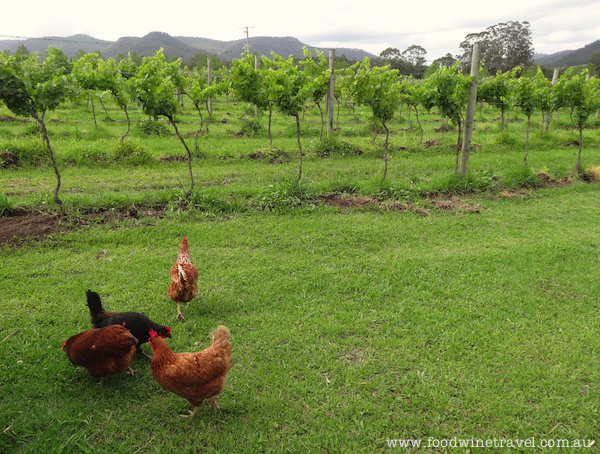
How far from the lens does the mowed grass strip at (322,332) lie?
2982 mm

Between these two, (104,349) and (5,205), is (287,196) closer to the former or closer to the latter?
(104,349)

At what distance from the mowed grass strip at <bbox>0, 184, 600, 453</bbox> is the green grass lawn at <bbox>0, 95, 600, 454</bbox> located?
0.02 m

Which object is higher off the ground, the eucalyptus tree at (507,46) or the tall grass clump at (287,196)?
the eucalyptus tree at (507,46)

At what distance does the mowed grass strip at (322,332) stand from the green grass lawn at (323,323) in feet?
0.06

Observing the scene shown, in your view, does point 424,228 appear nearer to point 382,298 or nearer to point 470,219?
point 470,219

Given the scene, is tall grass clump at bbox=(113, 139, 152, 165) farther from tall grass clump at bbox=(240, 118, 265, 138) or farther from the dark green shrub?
tall grass clump at bbox=(240, 118, 265, 138)

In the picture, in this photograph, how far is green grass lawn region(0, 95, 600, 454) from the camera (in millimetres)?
2986

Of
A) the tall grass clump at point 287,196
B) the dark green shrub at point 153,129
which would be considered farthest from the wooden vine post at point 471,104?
the dark green shrub at point 153,129

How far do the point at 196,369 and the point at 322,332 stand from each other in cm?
171

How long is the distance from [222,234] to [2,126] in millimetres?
14468

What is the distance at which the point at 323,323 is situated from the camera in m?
4.24

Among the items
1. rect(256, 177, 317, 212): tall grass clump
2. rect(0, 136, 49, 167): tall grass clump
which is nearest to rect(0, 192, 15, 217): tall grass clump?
rect(0, 136, 49, 167): tall grass clump

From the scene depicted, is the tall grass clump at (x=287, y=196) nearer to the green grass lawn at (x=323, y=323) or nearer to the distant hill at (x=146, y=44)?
the green grass lawn at (x=323, y=323)

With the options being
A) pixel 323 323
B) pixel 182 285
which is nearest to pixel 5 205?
pixel 182 285
